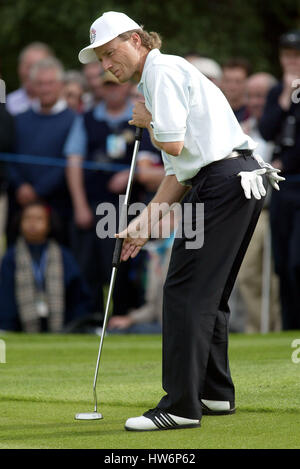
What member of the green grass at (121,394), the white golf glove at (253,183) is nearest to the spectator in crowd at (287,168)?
the green grass at (121,394)

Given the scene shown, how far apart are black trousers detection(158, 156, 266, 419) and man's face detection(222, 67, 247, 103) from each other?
577 centimetres

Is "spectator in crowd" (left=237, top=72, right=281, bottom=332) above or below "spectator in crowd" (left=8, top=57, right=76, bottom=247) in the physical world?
below

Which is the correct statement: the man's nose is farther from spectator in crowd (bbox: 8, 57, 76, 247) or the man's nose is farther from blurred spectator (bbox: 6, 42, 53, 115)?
blurred spectator (bbox: 6, 42, 53, 115)

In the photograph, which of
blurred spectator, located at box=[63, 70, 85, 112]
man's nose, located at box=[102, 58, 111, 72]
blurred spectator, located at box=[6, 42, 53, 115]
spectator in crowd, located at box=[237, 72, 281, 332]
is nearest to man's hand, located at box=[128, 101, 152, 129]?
man's nose, located at box=[102, 58, 111, 72]

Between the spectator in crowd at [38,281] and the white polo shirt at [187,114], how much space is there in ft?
17.1

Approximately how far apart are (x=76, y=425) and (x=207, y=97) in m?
1.77

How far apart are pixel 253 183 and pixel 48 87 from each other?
19.9ft

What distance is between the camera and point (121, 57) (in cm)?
573

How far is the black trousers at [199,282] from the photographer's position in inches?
223

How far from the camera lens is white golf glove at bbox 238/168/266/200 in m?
5.64

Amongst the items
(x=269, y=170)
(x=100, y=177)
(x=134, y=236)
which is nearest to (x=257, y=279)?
(x=100, y=177)

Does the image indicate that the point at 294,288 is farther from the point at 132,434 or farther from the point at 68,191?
the point at 132,434

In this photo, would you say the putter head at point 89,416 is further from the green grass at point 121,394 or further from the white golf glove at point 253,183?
the white golf glove at point 253,183

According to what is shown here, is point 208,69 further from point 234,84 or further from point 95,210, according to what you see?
point 95,210
